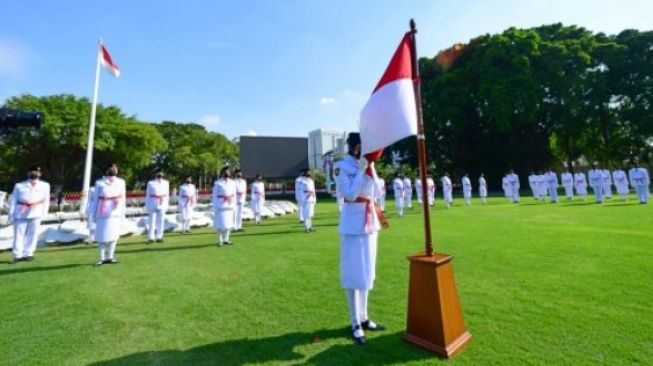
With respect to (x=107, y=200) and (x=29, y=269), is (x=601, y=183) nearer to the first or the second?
(x=107, y=200)

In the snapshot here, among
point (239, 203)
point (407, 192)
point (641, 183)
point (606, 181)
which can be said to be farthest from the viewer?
point (407, 192)

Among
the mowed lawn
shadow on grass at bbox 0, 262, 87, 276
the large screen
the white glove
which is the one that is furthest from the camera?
the large screen

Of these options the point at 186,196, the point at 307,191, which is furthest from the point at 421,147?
the point at 186,196

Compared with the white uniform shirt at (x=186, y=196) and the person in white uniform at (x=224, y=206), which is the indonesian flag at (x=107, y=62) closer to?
the white uniform shirt at (x=186, y=196)

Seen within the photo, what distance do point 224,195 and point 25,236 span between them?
15.1 feet

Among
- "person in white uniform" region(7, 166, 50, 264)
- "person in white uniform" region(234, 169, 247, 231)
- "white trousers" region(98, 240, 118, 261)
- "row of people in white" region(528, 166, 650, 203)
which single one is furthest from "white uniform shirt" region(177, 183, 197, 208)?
"row of people in white" region(528, 166, 650, 203)

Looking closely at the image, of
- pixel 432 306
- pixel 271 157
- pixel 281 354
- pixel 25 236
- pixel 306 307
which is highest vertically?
pixel 271 157

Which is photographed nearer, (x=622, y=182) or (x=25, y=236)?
(x=25, y=236)

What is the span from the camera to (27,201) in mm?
8891

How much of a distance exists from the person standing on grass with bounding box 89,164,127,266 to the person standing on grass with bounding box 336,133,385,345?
610 centimetres

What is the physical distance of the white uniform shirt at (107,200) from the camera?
8164 mm

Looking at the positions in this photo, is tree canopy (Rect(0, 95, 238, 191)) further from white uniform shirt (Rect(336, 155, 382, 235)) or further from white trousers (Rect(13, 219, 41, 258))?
white uniform shirt (Rect(336, 155, 382, 235))

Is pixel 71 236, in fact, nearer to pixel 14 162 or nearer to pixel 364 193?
pixel 364 193

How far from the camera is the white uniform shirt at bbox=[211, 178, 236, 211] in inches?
414
